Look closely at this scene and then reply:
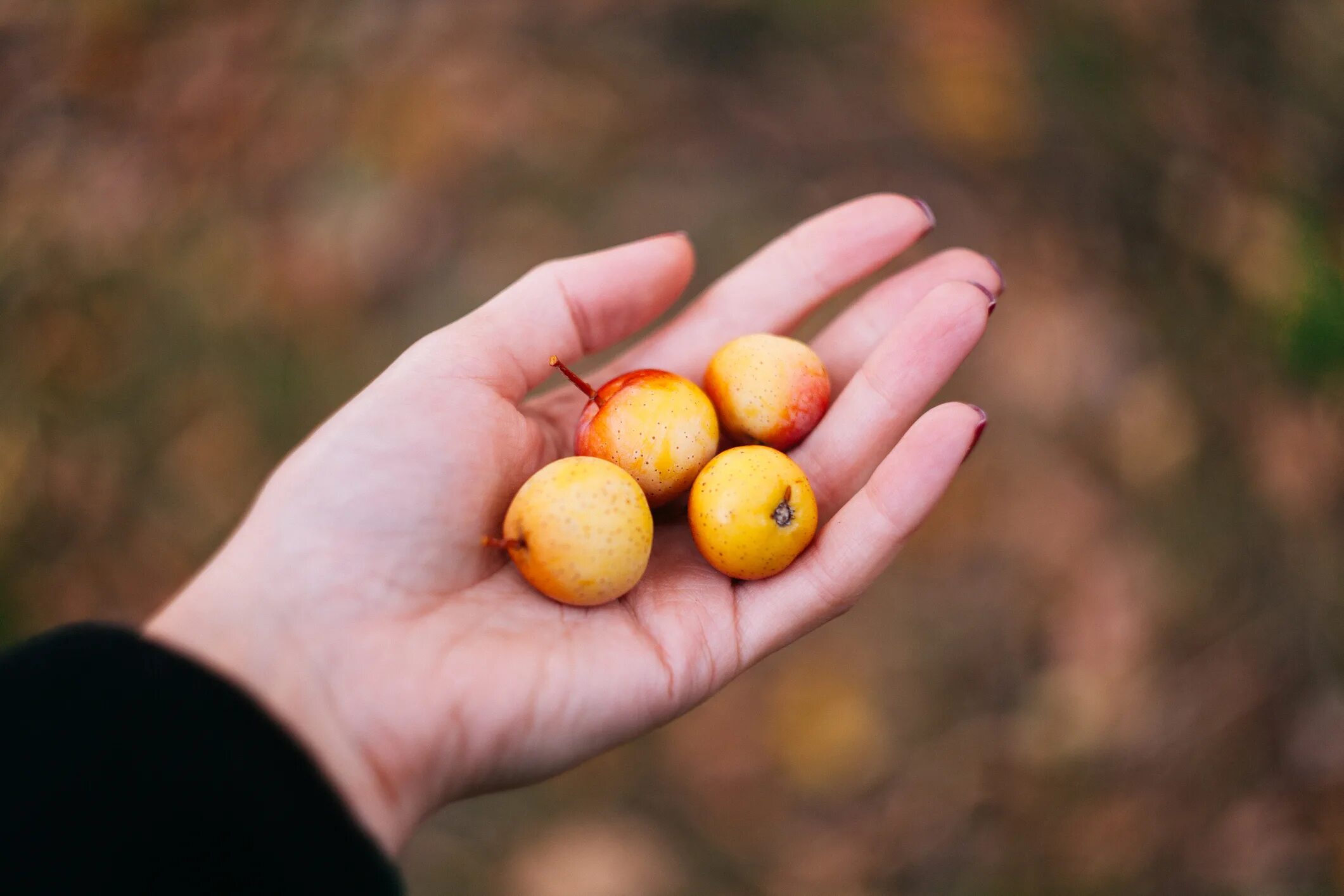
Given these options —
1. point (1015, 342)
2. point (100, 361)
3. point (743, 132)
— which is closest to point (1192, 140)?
point (1015, 342)

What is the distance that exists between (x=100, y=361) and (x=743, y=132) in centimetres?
347

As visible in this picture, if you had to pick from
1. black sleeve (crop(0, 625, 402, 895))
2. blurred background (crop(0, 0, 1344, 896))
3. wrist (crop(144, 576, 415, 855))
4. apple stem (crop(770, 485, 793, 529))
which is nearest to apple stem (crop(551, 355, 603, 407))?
apple stem (crop(770, 485, 793, 529))

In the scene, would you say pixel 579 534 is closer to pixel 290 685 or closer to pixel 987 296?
pixel 290 685

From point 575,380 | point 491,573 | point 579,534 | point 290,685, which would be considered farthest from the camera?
point 575,380

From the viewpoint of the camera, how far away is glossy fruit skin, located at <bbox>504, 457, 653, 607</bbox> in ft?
8.06

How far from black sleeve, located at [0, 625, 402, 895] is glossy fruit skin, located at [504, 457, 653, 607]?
76 centimetres

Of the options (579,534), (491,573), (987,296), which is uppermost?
(987,296)

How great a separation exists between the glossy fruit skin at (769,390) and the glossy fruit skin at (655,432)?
0.13 meters

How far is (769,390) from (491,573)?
105 cm

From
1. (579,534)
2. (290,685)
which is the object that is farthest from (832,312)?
(290,685)

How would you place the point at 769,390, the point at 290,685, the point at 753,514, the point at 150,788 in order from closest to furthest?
the point at 150,788
the point at 290,685
the point at 753,514
the point at 769,390

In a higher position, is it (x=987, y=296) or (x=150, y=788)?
(x=987, y=296)

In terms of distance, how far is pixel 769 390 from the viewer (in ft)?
9.68

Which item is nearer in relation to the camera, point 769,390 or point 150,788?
point 150,788
